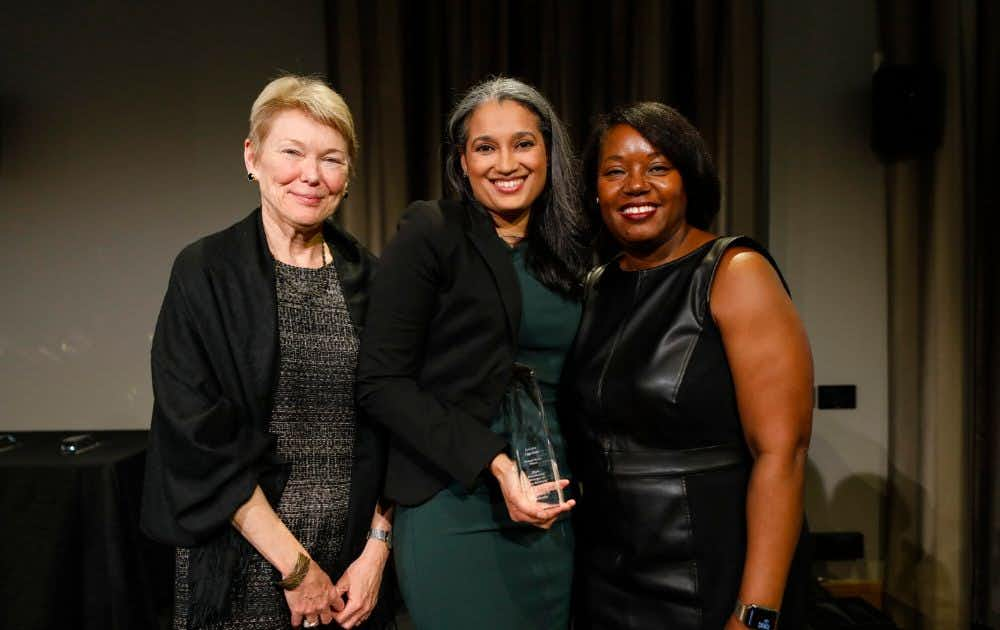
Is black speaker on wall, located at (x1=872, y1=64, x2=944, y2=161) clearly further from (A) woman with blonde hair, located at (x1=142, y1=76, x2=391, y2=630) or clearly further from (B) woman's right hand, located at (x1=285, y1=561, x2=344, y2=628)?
(B) woman's right hand, located at (x1=285, y1=561, x2=344, y2=628)

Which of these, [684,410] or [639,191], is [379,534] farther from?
[639,191]

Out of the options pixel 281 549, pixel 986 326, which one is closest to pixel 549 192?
pixel 281 549

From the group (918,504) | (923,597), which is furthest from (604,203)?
(923,597)

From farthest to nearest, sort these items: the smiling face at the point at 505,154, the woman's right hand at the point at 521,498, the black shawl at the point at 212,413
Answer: the smiling face at the point at 505,154
the black shawl at the point at 212,413
the woman's right hand at the point at 521,498

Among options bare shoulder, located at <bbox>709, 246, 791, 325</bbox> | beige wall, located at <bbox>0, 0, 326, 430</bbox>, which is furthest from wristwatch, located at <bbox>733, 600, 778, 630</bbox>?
beige wall, located at <bbox>0, 0, 326, 430</bbox>

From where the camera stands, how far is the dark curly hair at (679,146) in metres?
1.42

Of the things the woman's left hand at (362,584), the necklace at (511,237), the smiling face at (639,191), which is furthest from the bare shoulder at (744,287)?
the woman's left hand at (362,584)

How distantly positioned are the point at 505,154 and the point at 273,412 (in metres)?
0.71

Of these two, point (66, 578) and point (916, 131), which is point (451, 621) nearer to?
point (66, 578)

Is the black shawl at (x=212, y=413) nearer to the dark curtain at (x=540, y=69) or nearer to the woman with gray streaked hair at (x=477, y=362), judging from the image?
the woman with gray streaked hair at (x=477, y=362)

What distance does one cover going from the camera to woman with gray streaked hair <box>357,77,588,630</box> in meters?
1.34

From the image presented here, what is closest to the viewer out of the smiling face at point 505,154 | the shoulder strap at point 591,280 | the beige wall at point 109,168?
the smiling face at point 505,154

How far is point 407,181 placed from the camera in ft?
10.2

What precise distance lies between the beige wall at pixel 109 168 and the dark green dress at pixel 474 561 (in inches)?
92.3
